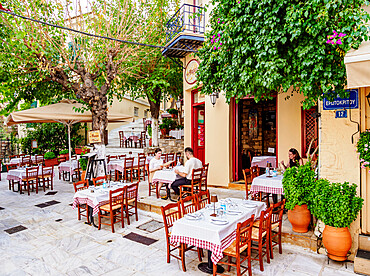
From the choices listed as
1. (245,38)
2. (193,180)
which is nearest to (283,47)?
(245,38)

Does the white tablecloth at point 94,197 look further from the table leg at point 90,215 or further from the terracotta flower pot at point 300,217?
the terracotta flower pot at point 300,217

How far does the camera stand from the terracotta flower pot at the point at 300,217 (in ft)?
14.7

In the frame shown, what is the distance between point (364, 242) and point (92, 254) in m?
4.52

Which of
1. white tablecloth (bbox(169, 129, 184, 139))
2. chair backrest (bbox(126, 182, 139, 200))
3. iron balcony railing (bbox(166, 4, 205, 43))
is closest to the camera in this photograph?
chair backrest (bbox(126, 182, 139, 200))

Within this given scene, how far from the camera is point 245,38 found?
151 inches

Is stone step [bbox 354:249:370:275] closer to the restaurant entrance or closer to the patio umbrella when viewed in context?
the restaurant entrance

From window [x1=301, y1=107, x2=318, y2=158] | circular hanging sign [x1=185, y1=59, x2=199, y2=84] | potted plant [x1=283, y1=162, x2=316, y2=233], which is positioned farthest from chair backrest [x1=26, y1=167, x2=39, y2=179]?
window [x1=301, y1=107, x2=318, y2=158]

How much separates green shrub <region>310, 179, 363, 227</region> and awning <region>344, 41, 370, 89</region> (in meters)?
1.69

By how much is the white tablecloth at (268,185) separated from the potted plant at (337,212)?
1608 mm

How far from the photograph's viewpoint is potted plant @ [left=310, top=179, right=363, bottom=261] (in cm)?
368

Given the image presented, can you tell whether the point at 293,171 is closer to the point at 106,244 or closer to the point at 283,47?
the point at 283,47

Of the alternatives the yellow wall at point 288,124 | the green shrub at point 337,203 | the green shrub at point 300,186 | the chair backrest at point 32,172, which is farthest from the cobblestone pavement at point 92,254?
the yellow wall at point 288,124

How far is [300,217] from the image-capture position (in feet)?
14.7

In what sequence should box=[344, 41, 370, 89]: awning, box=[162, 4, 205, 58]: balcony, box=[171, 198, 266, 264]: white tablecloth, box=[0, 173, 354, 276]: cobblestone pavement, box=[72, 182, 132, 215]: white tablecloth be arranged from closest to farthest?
box=[344, 41, 370, 89]: awning, box=[171, 198, 266, 264]: white tablecloth, box=[0, 173, 354, 276]: cobblestone pavement, box=[72, 182, 132, 215]: white tablecloth, box=[162, 4, 205, 58]: balcony
